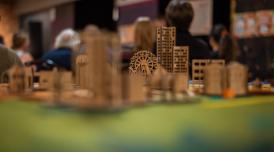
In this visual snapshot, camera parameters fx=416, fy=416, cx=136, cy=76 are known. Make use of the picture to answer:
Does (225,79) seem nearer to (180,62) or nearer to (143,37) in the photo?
(180,62)

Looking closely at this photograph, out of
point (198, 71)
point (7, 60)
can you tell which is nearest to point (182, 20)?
point (198, 71)

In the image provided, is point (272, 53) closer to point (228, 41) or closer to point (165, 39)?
point (228, 41)

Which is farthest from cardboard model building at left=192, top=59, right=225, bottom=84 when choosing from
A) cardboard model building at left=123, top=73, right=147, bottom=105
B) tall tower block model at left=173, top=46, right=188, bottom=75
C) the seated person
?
the seated person

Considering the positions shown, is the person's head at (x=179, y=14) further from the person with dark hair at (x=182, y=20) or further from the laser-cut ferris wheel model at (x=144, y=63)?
the laser-cut ferris wheel model at (x=144, y=63)

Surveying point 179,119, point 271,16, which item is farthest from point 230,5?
point 179,119

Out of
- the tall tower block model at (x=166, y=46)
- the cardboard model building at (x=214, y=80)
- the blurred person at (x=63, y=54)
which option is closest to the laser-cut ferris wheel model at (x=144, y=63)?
the tall tower block model at (x=166, y=46)

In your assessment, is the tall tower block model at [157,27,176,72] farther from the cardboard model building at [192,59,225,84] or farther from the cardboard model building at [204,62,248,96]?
the cardboard model building at [204,62,248,96]
